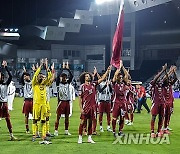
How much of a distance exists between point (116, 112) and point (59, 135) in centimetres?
204

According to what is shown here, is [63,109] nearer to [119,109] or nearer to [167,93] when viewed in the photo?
[119,109]

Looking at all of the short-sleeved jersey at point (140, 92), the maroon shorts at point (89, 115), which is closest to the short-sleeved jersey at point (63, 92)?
the maroon shorts at point (89, 115)

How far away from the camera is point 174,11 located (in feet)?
136

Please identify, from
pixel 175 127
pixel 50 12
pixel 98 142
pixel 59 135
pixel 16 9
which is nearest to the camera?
pixel 98 142

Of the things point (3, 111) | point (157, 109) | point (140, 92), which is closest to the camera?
point (3, 111)

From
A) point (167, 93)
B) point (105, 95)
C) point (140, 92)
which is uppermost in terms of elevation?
point (167, 93)

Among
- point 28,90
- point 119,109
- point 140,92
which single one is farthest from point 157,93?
point 140,92

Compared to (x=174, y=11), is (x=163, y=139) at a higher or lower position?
lower

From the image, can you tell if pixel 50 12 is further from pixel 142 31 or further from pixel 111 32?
pixel 142 31

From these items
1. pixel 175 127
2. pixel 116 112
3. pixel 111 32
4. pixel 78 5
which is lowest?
pixel 175 127

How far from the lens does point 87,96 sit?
10.3m

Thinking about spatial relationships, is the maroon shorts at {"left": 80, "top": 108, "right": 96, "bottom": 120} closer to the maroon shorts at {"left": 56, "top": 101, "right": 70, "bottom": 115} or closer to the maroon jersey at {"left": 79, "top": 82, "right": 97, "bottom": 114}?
the maroon jersey at {"left": 79, "top": 82, "right": 97, "bottom": 114}

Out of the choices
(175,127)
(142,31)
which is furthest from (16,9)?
(175,127)

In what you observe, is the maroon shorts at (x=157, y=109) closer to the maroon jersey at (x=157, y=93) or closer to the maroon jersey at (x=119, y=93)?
the maroon jersey at (x=157, y=93)
